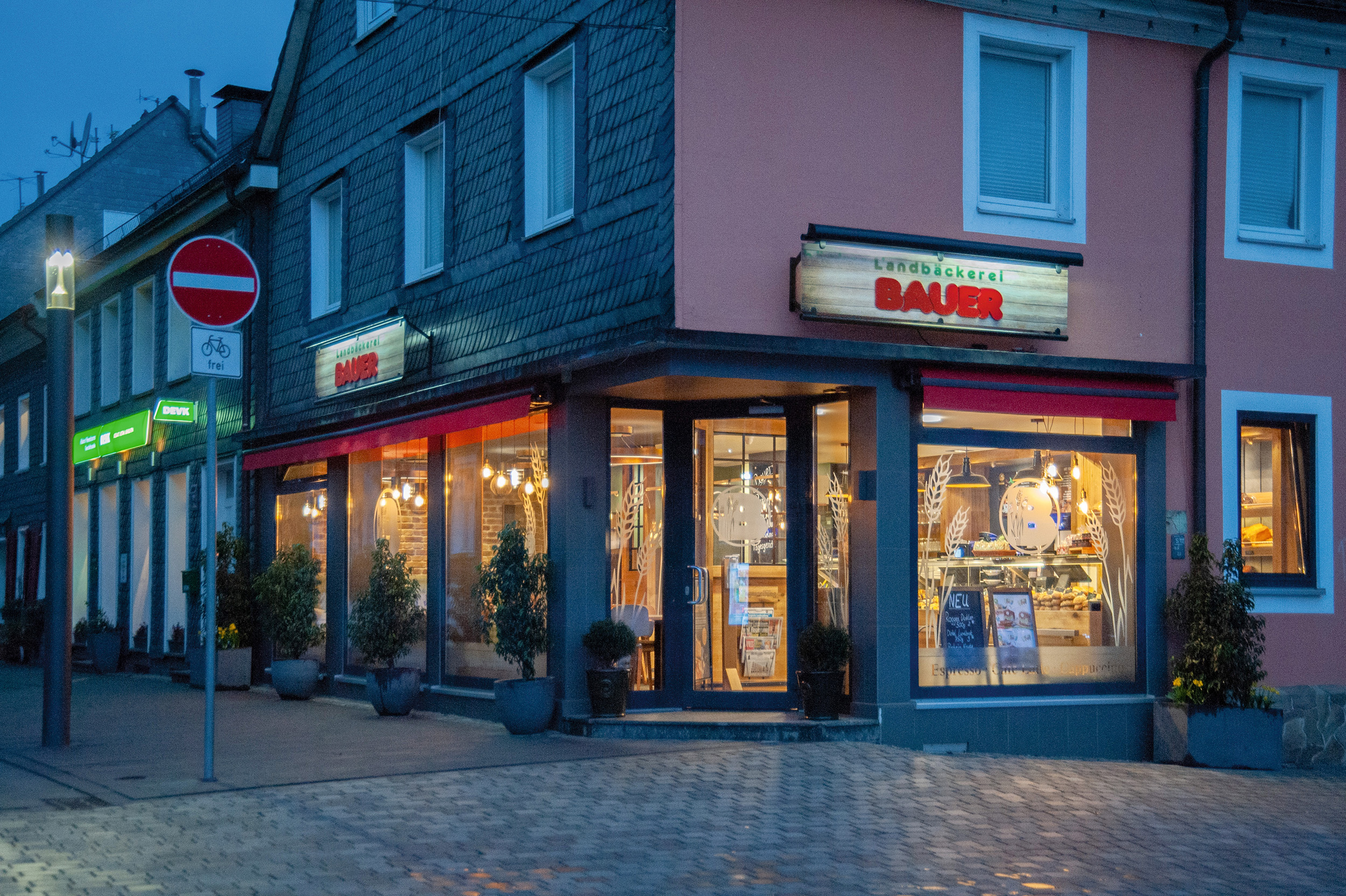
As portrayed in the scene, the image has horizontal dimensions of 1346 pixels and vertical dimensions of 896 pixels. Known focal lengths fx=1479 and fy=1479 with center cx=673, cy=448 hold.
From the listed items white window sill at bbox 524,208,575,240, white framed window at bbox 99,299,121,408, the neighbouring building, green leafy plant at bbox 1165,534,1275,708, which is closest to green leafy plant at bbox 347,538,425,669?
white window sill at bbox 524,208,575,240

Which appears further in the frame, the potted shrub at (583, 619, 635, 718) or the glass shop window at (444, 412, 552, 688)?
the glass shop window at (444, 412, 552, 688)

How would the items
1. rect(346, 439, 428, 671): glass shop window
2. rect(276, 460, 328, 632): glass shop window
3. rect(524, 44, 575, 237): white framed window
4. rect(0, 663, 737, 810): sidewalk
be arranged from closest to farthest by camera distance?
rect(0, 663, 737, 810): sidewalk < rect(524, 44, 575, 237): white framed window < rect(346, 439, 428, 671): glass shop window < rect(276, 460, 328, 632): glass shop window

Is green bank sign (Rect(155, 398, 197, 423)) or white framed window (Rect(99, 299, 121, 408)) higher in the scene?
white framed window (Rect(99, 299, 121, 408))

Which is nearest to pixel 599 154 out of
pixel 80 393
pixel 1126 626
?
pixel 1126 626

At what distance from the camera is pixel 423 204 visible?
49.1ft

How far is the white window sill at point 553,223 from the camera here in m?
12.2

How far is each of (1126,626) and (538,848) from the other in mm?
6791

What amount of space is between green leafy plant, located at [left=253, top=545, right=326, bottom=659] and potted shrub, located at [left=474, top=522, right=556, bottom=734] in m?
4.62

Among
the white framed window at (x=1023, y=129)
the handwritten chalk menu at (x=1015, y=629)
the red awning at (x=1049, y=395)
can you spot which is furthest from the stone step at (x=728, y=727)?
the white framed window at (x=1023, y=129)

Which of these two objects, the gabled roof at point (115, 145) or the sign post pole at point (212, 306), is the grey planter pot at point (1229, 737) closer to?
the sign post pole at point (212, 306)

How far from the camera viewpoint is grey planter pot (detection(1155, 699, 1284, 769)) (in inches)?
453

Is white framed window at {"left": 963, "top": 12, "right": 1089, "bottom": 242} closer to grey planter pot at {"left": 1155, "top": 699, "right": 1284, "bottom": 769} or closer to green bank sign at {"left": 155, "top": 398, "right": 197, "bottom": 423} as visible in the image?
grey planter pot at {"left": 1155, "top": 699, "right": 1284, "bottom": 769}

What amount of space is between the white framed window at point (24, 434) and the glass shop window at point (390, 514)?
15737 mm

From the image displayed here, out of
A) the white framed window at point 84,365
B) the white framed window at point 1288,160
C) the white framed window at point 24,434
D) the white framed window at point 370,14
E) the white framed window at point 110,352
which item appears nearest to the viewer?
the white framed window at point 1288,160
